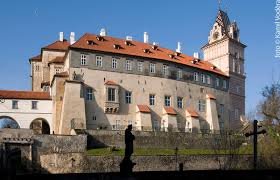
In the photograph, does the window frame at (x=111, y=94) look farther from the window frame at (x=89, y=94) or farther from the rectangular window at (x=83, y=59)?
the rectangular window at (x=83, y=59)

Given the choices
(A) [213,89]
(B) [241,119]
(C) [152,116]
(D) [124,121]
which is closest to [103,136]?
(D) [124,121]

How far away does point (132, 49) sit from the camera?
58812 mm

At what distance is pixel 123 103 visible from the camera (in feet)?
181

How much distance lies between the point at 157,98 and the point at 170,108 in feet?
6.82

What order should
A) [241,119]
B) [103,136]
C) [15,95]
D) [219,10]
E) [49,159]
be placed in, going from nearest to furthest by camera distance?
1. [49,159]
2. [103,136]
3. [15,95]
4. [241,119]
5. [219,10]

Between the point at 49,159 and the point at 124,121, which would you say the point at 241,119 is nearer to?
the point at 124,121

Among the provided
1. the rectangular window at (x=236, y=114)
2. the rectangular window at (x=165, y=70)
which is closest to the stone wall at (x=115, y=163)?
the rectangular window at (x=165, y=70)

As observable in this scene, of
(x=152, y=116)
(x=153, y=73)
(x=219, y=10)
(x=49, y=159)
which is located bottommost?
(x=49, y=159)

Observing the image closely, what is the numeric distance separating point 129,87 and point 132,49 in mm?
5509

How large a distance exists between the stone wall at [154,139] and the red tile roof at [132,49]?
436 inches

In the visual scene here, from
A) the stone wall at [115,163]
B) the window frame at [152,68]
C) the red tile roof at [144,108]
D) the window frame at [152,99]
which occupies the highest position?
the window frame at [152,68]

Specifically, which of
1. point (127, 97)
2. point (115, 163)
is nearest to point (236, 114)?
point (127, 97)

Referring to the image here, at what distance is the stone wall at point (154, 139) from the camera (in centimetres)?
4800

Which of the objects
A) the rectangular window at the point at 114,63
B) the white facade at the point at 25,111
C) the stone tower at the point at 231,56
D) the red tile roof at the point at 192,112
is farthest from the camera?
the stone tower at the point at 231,56
